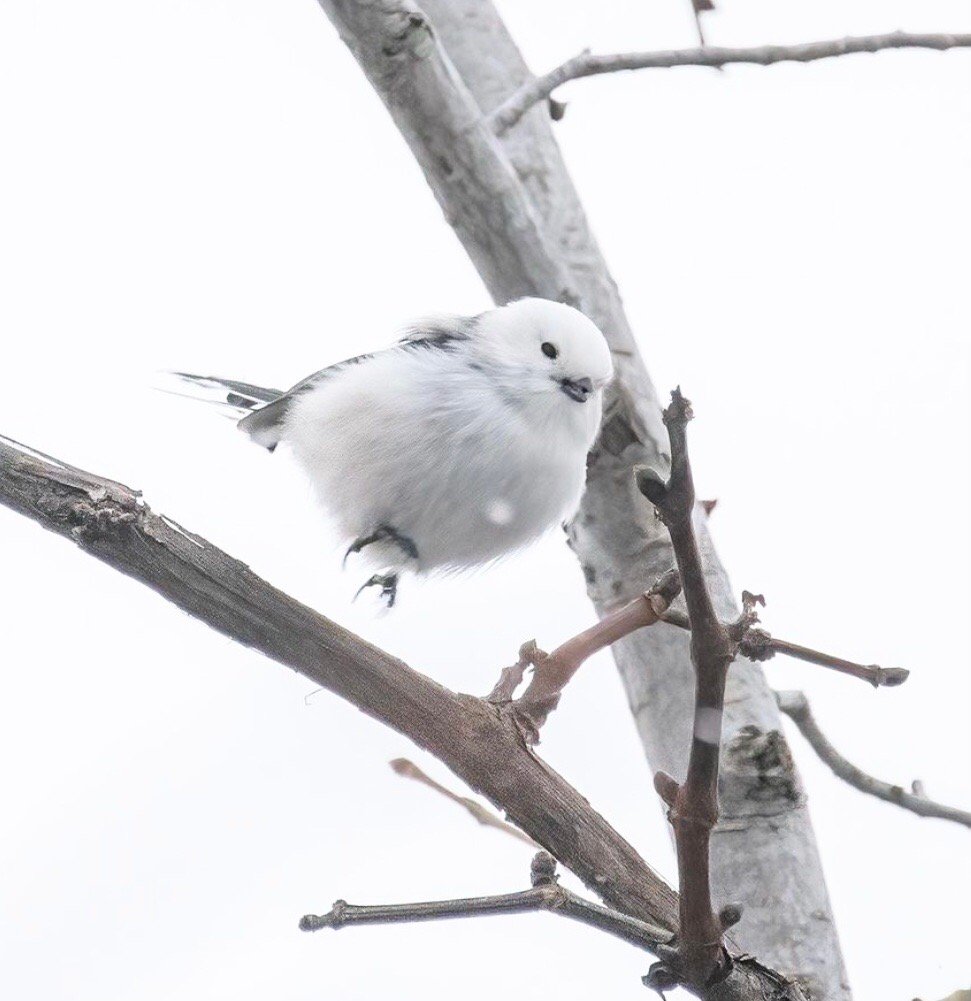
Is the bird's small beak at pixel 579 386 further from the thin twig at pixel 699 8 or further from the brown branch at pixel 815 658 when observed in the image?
the brown branch at pixel 815 658

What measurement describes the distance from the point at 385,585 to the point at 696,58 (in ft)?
2.89

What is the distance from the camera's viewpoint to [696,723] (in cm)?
73

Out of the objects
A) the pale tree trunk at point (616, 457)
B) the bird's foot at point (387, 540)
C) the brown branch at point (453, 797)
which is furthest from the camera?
the bird's foot at point (387, 540)

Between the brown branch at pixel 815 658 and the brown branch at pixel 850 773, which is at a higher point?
the brown branch at pixel 850 773

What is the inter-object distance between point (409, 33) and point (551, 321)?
16.4 inches

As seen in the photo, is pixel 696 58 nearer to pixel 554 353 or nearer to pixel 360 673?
pixel 554 353

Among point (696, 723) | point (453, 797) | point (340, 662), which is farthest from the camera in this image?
point (453, 797)

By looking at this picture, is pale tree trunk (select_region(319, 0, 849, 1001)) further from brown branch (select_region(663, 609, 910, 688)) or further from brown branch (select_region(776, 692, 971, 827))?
brown branch (select_region(663, 609, 910, 688))

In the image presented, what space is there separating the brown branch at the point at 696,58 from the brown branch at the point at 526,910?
1285 millimetres

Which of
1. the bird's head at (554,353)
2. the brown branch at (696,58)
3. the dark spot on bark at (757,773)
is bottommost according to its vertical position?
the dark spot on bark at (757,773)

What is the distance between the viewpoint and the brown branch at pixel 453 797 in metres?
1.08

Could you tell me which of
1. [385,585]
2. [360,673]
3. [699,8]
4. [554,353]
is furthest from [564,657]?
[699,8]

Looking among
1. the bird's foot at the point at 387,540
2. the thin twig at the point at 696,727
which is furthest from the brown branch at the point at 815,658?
the bird's foot at the point at 387,540

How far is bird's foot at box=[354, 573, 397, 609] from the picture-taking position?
1.75 meters
